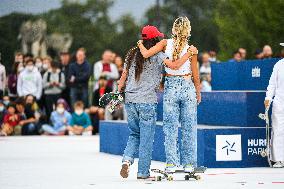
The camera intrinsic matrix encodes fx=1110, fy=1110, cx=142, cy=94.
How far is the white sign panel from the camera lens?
15.6 metres

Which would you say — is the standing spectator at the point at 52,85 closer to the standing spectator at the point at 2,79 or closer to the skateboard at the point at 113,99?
the standing spectator at the point at 2,79

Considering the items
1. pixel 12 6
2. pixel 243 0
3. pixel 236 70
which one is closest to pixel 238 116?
pixel 236 70

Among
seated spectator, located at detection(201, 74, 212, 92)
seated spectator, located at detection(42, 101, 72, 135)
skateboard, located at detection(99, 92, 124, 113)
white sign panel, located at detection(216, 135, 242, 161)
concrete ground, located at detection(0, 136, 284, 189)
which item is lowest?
concrete ground, located at detection(0, 136, 284, 189)

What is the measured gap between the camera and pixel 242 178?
1369cm

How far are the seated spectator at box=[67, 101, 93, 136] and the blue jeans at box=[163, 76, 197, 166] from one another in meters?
13.2

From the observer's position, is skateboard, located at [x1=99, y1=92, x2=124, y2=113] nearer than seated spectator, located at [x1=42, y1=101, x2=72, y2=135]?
Yes

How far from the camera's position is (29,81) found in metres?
27.1

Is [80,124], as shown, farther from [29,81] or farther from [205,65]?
[205,65]

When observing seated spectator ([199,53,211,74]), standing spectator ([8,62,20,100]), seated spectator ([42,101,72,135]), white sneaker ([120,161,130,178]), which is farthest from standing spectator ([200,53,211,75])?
white sneaker ([120,161,130,178])

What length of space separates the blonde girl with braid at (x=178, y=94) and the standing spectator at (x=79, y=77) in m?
13.9

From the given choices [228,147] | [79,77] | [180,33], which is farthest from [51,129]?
[180,33]

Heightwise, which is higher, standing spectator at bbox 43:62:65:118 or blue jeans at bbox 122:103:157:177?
standing spectator at bbox 43:62:65:118

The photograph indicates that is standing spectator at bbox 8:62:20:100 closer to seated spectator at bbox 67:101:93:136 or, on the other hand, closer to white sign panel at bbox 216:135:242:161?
seated spectator at bbox 67:101:93:136

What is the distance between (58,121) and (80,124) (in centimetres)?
56
